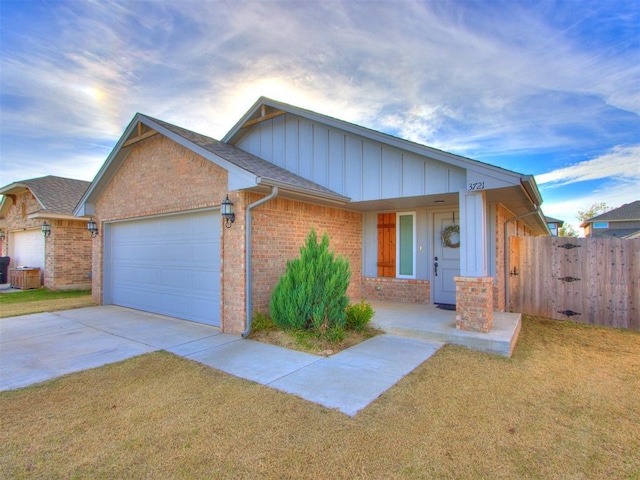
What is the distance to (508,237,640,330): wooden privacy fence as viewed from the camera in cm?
683

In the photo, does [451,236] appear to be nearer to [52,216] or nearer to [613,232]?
[52,216]

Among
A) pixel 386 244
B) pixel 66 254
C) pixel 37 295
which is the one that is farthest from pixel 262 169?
pixel 66 254

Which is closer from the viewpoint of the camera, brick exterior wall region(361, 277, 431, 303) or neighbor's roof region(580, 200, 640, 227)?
brick exterior wall region(361, 277, 431, 303)

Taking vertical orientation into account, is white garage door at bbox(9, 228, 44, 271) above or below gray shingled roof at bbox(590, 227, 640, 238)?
below

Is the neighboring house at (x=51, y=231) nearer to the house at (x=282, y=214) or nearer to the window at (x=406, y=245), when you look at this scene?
the house at (x=282, y=214)

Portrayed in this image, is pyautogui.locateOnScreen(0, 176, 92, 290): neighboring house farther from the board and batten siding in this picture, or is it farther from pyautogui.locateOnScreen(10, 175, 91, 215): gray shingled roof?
the board and batten siding

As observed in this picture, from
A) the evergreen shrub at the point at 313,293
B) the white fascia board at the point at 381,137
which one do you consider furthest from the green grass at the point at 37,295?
the evergreen shrub at the point at 313,293

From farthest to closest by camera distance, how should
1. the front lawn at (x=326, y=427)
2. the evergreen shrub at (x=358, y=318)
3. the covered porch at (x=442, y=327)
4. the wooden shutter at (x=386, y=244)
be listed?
1. the wooden shutter at (x=386, y=244)
2. the evergreen shrub at (x=358, y=318)
3. the covered porch at (x=442, y=327)
4. the front lawn at (x=326, y=427)

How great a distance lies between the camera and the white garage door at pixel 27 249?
1411cm

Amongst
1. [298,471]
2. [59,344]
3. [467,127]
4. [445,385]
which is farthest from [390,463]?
[467,127]

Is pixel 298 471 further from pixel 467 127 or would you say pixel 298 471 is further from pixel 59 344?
pixel 467 127

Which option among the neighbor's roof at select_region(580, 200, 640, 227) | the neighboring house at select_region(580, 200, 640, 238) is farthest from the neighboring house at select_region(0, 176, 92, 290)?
the neighbor's roof at select_region(580, 200, 640, 227)

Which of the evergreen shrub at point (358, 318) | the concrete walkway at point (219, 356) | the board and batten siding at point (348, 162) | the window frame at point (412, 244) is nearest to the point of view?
the concrete walkway at point (219, 356)

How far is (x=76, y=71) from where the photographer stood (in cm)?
849
